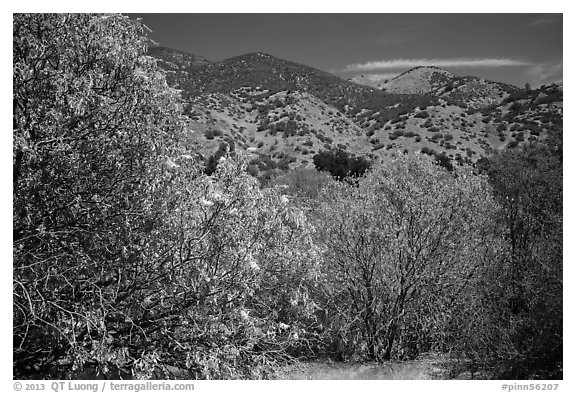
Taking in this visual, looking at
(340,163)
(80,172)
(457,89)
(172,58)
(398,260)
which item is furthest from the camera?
(457,89)

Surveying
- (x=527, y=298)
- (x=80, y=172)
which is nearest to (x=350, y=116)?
(x=527, y=298)

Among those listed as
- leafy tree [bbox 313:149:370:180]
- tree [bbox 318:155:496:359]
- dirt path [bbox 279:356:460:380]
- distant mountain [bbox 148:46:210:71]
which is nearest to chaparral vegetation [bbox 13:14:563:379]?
dirt path [bbox 279:356:460:380]

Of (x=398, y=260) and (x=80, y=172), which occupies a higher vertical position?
(x=80, y=172)

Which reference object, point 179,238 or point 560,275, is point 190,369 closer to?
point 179,238

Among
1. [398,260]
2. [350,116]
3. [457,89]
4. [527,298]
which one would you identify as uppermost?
[457,89]

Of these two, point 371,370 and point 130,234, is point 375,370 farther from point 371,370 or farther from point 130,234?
point 130,234
